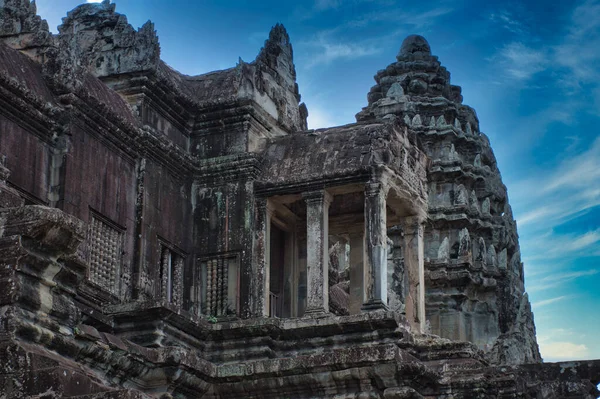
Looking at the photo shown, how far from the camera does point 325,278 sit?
22.8 metres

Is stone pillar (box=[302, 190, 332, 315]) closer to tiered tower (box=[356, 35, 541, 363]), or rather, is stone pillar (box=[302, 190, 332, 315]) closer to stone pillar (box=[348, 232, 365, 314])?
stone pillar (box=[348, 232, 365, 314])

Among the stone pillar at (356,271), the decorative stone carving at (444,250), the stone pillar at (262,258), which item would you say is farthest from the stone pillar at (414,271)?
the decorative stone carving at (444,250)

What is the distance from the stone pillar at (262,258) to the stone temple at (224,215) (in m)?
0.03

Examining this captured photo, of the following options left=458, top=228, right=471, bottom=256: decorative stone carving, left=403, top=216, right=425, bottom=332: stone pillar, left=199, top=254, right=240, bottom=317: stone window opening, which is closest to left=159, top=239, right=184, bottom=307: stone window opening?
left=199, top=254, right=240, bottom=317: stone window opening

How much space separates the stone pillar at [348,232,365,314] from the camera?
2505 cm

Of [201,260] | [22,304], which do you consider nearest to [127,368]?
[22,304]

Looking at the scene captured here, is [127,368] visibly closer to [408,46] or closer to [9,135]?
[9,135]

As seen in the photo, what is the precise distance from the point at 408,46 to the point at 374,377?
103ft

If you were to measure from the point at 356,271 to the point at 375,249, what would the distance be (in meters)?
2.89

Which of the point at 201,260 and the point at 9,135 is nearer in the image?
the point at 9,135

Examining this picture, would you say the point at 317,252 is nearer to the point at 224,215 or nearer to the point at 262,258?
the point at 262,258

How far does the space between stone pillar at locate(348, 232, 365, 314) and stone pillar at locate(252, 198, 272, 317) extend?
7.66ft

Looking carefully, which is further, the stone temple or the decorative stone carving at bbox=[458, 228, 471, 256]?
the decorative stone carving at bbox=[458, 228, 471, 256]

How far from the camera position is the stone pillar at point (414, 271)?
969 inches
